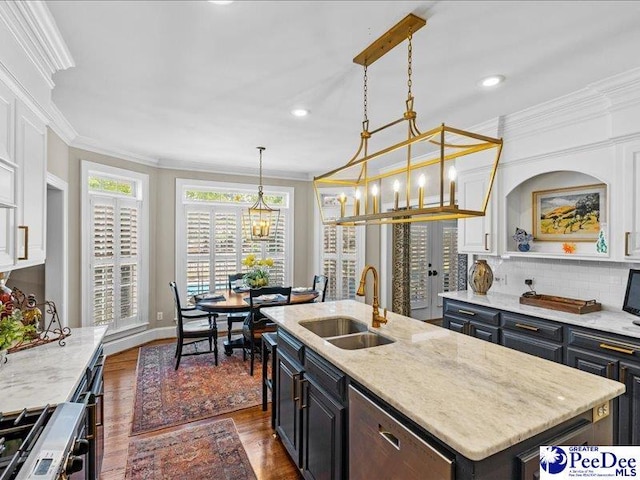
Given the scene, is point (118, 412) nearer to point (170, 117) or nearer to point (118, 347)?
point (118, 347)

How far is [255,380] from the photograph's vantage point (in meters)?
3.84

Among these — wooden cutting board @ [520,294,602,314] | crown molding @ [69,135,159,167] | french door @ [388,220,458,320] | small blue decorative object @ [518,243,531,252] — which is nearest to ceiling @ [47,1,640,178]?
crown molding @ [69,135,159,167]

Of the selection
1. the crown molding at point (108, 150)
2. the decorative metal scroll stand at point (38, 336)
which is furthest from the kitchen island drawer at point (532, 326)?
the crown molding at point (108, 150)

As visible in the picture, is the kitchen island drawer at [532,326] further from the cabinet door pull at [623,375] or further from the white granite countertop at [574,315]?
the cabinet door pull at [623,375]

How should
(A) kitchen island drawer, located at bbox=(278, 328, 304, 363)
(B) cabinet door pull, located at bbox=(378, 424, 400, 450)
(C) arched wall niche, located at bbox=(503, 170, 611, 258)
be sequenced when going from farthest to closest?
(C) arched wall niche, located at bbox=(503, 170, 611, 258)
(A) kitchen island drawer, located at bbox=(278, 328, 304, 363)
(B) cabinet door pull, located at bbox=(378, 424, 400, 450)

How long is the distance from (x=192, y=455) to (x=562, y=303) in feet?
10.4

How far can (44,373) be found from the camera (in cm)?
181

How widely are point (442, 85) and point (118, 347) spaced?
4.93m

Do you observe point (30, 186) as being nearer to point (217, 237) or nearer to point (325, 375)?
point (325, 375)

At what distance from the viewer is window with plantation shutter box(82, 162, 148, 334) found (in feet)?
14.1

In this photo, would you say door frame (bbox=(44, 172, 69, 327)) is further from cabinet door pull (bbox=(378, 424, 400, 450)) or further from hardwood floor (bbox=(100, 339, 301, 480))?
cabinet door pull (bbox=(378, 424, 400, 450))

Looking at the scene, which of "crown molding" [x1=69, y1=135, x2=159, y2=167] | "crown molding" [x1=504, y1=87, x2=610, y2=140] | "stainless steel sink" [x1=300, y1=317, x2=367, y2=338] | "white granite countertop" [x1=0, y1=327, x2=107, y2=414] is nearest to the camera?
"white granite countertop" [x1=0, y1=327, x2=107, y2=414]

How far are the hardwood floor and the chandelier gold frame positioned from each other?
1.75 m

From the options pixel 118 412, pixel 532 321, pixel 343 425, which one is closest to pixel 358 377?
pixel 343 425
